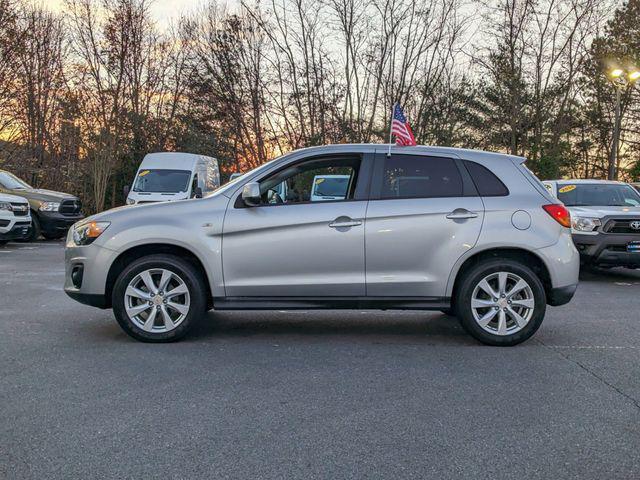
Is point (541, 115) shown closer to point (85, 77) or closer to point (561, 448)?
point (85, 77)

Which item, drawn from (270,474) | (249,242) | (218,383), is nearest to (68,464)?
(270,474)

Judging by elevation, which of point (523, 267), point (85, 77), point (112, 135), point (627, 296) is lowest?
point (627, 296)

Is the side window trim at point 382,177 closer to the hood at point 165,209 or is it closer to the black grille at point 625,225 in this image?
the hood at point 165,209

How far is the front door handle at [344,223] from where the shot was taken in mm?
6109

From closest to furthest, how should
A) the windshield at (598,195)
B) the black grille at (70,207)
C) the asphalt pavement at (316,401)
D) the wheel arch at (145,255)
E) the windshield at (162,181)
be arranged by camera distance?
the asphalt pavement at (316,401)
the wheel arch at (145,255)
the windshield at (598,195)
the black grille at (70,207)
the windshield at (162,181)

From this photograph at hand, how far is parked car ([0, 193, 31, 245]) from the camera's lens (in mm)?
15625

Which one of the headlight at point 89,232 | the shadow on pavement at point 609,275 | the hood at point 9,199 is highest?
the hood at point 9,199

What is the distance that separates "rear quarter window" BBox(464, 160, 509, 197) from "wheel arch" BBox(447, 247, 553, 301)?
1.72ft

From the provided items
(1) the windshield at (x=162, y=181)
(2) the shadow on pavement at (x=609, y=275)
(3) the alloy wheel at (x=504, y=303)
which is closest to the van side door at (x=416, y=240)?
(3) the alloy wheel at (x=504, y=303)

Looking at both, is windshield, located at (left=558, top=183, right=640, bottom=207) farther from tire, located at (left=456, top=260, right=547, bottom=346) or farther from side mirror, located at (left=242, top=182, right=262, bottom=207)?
side mirror, located at (left=242, top=182, right=262, bottom=207)

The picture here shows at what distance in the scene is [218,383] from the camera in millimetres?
4914

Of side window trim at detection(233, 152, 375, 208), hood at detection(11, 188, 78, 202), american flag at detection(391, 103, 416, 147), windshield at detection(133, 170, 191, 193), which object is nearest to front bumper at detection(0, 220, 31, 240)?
hood at detection(11, 188, 78, 202)

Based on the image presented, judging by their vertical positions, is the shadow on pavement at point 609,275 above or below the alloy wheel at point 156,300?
below

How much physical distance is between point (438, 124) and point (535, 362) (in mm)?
26790
